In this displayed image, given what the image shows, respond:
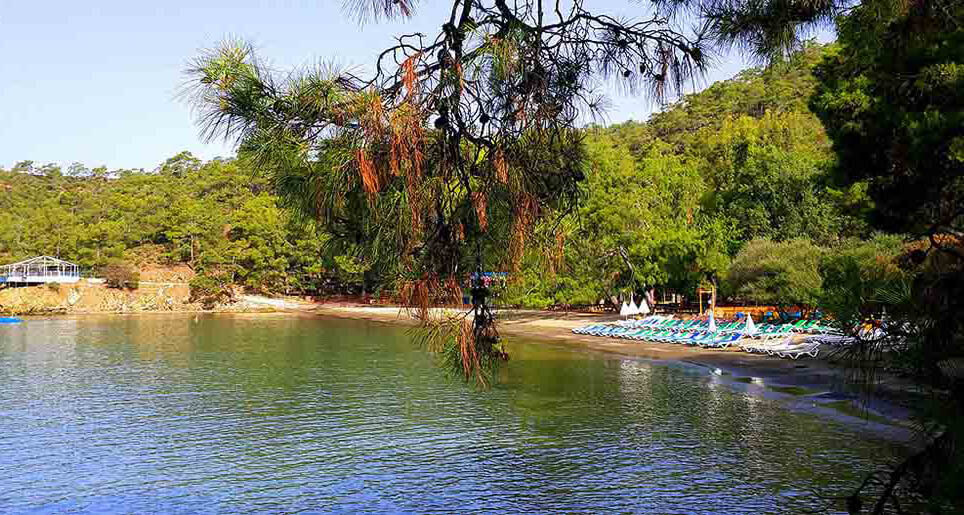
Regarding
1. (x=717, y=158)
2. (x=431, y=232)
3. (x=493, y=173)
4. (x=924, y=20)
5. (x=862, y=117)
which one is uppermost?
(x=717, y=158)

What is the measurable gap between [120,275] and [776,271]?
153 ft

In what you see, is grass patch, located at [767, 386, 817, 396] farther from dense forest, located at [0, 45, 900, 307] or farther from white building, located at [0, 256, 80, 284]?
white building, located at [0, 256, 80, 284]

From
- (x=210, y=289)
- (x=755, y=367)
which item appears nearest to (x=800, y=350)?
(x=755, y=367)

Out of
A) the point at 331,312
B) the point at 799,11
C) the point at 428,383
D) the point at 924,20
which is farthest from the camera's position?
the point at 331,312

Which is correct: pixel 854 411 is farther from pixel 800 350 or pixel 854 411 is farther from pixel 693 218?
pixel 693 218

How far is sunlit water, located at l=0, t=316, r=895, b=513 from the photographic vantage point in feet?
35.9

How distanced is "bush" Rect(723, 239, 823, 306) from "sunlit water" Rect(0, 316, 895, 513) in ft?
20.3

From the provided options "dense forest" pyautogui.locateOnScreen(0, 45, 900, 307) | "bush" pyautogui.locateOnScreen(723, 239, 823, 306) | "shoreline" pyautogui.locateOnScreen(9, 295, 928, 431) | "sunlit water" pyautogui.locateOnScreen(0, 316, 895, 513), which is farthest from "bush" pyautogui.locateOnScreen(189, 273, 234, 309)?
"bush" pyautogui.locateOnScreen(723, 239, 823, 306)

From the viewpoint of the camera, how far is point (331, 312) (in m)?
52.0

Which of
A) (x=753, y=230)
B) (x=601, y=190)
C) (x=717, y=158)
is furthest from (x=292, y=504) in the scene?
(x=717, y=158)

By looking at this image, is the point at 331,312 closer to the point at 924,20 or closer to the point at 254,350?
the point at 254,350

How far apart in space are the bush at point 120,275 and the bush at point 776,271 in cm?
4418

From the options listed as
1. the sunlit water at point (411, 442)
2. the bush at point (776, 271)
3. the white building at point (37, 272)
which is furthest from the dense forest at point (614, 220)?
the sunlit water at point (411, 442)

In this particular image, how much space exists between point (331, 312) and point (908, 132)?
148 feet
